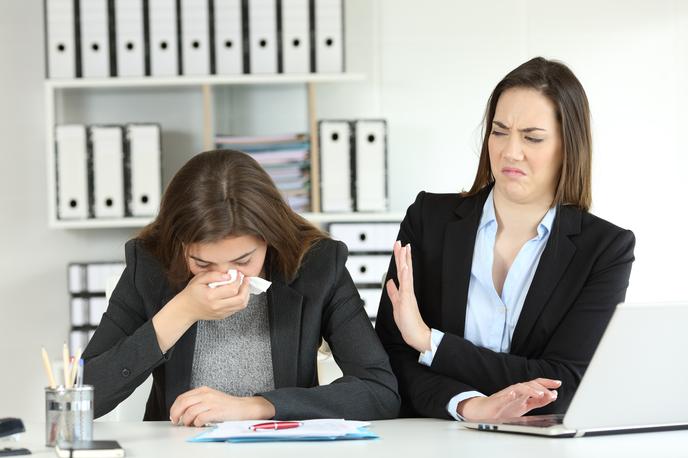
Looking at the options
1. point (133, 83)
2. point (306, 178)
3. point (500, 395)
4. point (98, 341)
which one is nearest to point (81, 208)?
point (133, 83)

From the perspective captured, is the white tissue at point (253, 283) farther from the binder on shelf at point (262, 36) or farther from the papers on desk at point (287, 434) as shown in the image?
the binder on shelf at point (262, 36)

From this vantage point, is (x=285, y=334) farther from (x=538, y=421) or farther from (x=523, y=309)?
(x=538, y=421)

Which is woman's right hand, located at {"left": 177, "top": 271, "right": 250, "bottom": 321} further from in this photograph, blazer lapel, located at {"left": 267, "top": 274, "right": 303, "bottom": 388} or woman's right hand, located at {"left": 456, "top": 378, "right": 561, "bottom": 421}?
woman's right hand, located at {"left": 456, "top": 378, "right": 561, "bottom": 421}

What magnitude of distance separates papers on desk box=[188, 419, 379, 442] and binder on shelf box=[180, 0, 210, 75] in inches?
83.6

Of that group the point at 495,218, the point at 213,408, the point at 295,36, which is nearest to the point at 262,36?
the point at 295,36

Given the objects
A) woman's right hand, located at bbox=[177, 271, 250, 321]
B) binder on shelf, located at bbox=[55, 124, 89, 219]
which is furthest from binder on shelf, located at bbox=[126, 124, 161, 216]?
woman's right hand, located at bbox=[177, 271, 250, 321]

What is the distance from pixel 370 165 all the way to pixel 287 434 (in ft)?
7.00

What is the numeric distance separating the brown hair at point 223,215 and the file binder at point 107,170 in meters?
1.59

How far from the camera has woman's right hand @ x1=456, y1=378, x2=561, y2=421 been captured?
1579 millimetres

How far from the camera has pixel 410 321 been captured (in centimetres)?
183

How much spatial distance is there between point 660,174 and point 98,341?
2.59 meters

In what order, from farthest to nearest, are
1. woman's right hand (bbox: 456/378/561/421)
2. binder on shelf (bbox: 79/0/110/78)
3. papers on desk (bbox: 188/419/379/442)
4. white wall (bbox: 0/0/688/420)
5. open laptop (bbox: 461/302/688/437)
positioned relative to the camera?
white wall (bbox: 0/0/688/420) < binder on shelf (bbox: 79/0/110/78) < woman's right hand (bbox: 456/378/561/421) < papers on desk (bbox: 188/419/379/442) < open laptop (bbox: 461/302/688/437)

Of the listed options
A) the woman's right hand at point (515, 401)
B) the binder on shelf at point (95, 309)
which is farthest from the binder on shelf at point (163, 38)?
the woman's right hand at point (515, 401)

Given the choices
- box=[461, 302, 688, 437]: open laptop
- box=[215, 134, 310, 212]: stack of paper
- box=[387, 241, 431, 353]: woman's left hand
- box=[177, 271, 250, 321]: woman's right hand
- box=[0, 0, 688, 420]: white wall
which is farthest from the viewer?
box=[0, 0, 688, 420]: white wall
